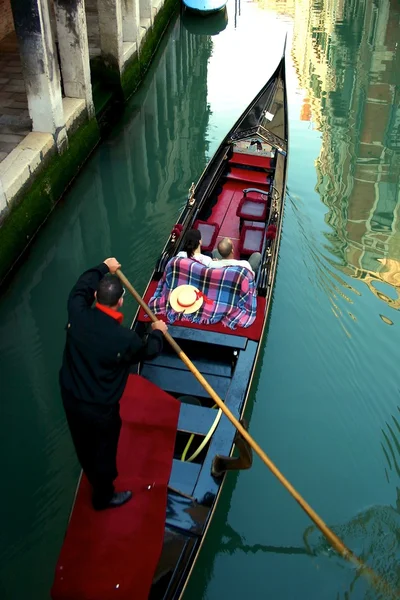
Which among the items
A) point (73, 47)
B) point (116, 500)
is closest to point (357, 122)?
point (73, 47)

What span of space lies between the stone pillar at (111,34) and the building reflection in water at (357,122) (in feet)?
10.1

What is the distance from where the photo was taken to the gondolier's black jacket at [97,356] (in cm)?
246

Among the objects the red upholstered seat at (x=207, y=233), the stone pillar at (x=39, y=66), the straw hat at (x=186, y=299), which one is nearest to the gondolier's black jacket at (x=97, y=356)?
the straw hat at (x=186, y=299)

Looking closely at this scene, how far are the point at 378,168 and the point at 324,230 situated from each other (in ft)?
7.10

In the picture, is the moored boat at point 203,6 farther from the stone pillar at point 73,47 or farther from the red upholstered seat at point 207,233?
the red upholstered seat at point 207,233

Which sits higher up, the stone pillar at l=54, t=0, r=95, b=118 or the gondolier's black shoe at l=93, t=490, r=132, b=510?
the stone pillar at l=54, t=0, r=95, b=118

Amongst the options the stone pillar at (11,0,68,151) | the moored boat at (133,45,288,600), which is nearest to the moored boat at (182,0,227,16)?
the moored boat at (133,45,288,600)

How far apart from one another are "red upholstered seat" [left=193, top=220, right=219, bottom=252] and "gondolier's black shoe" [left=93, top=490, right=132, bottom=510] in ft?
8.08

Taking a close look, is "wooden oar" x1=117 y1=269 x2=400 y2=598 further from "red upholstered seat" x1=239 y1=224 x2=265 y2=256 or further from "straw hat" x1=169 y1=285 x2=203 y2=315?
"red upholstered seat" x1=239 y1=224 x2=265 y2=256

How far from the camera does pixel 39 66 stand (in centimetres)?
586

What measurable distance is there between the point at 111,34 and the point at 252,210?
185 inches

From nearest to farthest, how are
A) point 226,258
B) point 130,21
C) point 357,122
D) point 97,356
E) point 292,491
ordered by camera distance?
point 97,356 → point 292,491 → point 226,258 → point 357,122 → point 130,21

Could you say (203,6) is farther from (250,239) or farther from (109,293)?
(109,293)

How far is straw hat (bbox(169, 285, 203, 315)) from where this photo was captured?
3.91m
